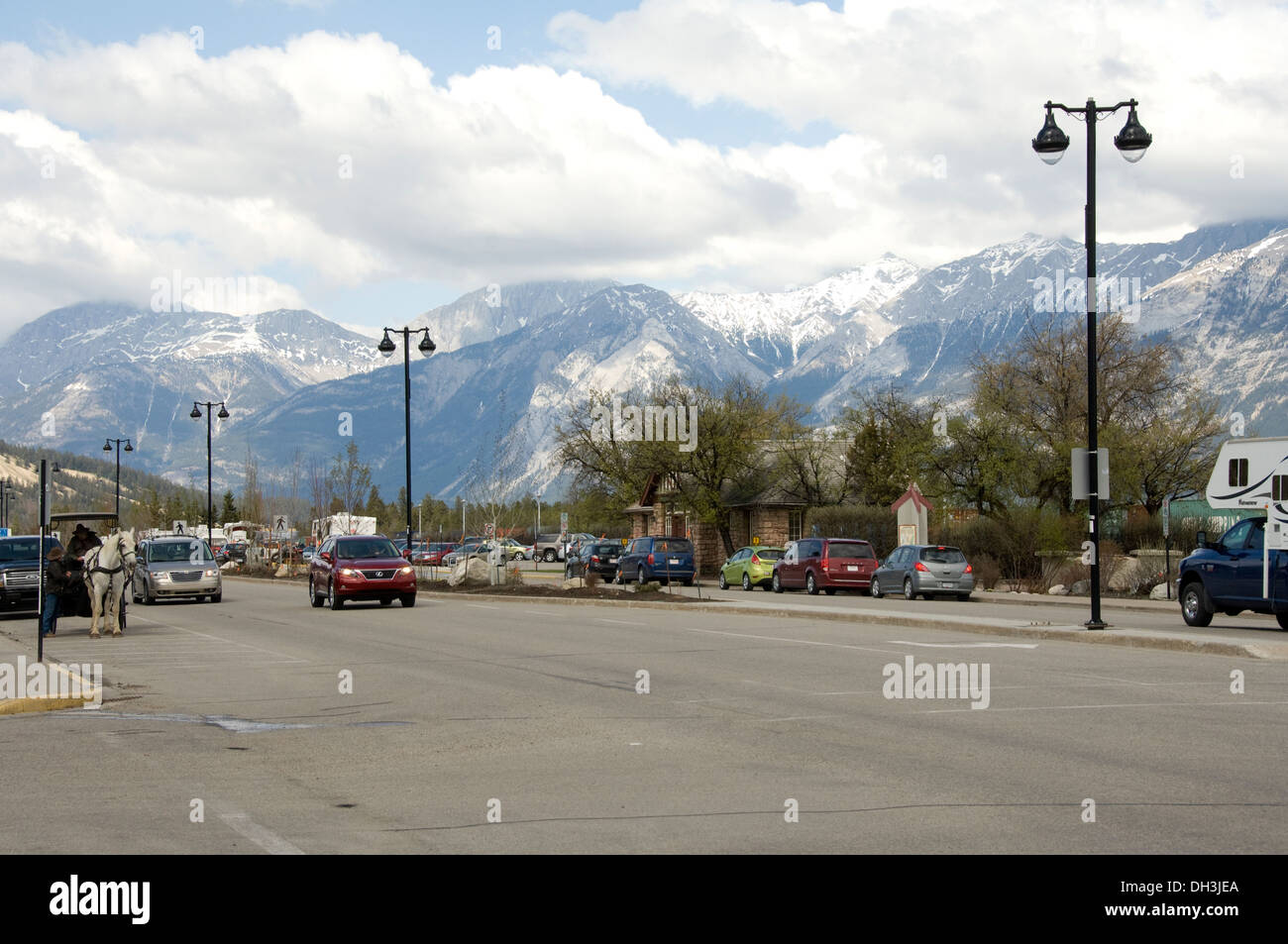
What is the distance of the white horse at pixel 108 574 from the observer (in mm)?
23984

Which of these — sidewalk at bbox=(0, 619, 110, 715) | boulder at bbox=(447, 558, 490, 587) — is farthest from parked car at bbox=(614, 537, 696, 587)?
sidewalk at bbox=(0, 619, 110, 715)

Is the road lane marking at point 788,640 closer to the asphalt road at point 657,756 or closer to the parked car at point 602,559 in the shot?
the asphalt road at point 657,756

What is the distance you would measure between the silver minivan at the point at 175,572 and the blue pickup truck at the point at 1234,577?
25.4m

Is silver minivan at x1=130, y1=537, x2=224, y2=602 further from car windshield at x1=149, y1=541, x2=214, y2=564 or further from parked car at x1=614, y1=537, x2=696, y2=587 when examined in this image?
parked car at x1=614, y1=537, x2=696, y2=587

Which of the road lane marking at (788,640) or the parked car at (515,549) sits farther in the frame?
the parked car at (515,549)

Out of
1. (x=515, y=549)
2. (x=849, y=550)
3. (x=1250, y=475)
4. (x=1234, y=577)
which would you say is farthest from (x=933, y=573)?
(x=515, y=549)

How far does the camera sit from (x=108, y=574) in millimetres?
24266

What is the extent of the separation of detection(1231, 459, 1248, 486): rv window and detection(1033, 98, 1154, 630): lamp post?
353cm

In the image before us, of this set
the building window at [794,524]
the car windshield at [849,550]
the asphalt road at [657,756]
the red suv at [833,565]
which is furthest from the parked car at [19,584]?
the building window at [794,524]

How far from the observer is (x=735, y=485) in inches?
2697

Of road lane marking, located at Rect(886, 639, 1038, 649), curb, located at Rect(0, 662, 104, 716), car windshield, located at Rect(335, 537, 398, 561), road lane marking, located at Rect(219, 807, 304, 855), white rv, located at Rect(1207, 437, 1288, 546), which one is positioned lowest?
road lane marking, located at Rect(886, 639, 1038, 649)

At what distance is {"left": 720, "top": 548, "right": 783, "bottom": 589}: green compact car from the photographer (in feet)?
148

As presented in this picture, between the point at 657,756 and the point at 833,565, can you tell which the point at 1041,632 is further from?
the point at 833,565
